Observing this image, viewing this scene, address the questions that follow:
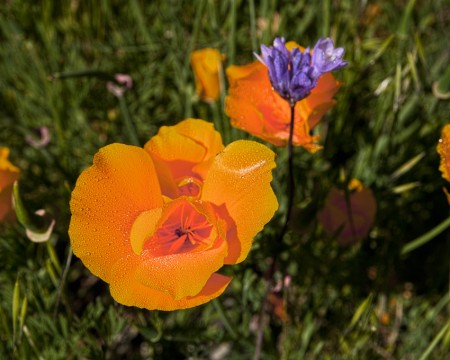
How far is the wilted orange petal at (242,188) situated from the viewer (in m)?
0.86

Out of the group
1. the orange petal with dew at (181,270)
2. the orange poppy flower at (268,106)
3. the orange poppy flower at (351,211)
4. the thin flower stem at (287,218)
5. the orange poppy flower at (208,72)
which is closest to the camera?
the orange petal with dew at (181,270)

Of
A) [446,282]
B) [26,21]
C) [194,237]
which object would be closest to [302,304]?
[446,282]

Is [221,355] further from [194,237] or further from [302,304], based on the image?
[194,237]

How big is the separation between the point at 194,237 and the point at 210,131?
0.61 ft

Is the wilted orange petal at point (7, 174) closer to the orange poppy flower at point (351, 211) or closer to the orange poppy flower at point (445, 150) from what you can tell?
the orange poppy flower at point (351, 211)

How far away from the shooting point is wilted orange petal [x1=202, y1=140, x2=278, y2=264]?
33.8 inches

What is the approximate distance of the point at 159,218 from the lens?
866 millimetres

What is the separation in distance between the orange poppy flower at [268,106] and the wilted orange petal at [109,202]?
0.23 m

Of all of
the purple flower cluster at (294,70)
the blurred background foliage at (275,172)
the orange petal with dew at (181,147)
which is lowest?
the blurred background foliage at (275,172)

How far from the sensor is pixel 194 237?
0.98 meters

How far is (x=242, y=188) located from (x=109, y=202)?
21 cm

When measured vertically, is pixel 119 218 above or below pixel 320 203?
above

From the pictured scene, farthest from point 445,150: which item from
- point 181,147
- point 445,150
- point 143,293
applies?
point 143,293

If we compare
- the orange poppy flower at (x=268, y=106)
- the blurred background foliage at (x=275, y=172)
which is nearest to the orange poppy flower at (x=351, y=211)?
the blurred background foliage at (x=275, y=172)
